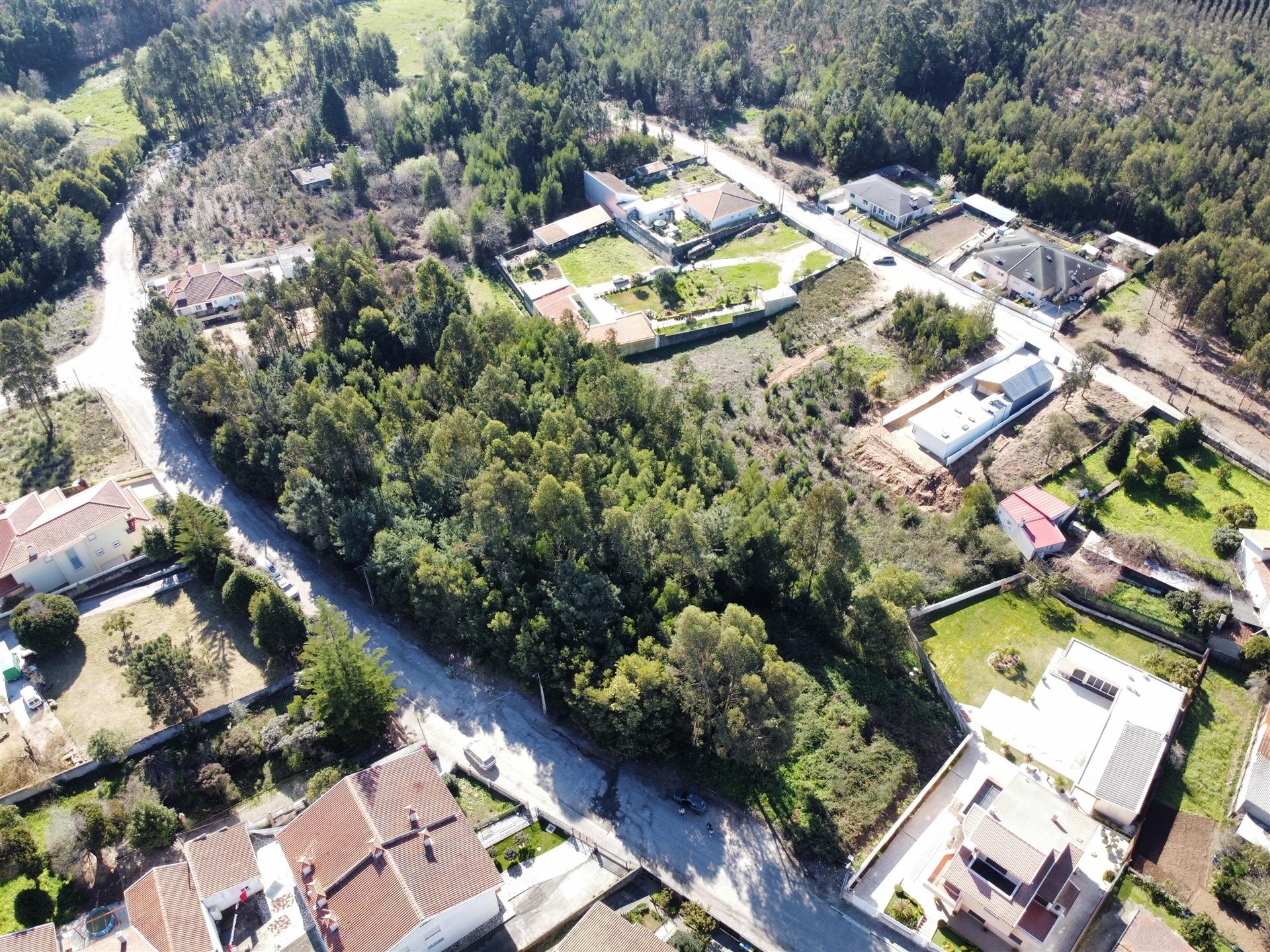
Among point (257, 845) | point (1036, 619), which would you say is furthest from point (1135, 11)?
point (257, 845)

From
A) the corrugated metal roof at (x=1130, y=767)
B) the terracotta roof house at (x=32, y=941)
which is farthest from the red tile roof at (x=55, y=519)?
the corrugated metal roof at (x=1130, y=767)

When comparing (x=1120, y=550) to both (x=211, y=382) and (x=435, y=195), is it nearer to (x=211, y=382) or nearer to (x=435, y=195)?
(x=211, y=382)

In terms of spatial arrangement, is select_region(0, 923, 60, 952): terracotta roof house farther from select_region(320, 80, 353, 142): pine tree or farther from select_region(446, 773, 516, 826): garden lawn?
select_region(320, 80, 353, 142): pine tree

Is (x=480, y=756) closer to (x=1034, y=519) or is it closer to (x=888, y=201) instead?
(x=1034, y=519)

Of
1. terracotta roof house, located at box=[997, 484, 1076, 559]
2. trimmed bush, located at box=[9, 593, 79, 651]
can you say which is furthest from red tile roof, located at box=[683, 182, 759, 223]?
trimmed bush, located at box=[9, 593, 79, 651]

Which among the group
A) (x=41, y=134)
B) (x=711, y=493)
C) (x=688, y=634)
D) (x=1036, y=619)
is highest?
(x=41, y=134)
